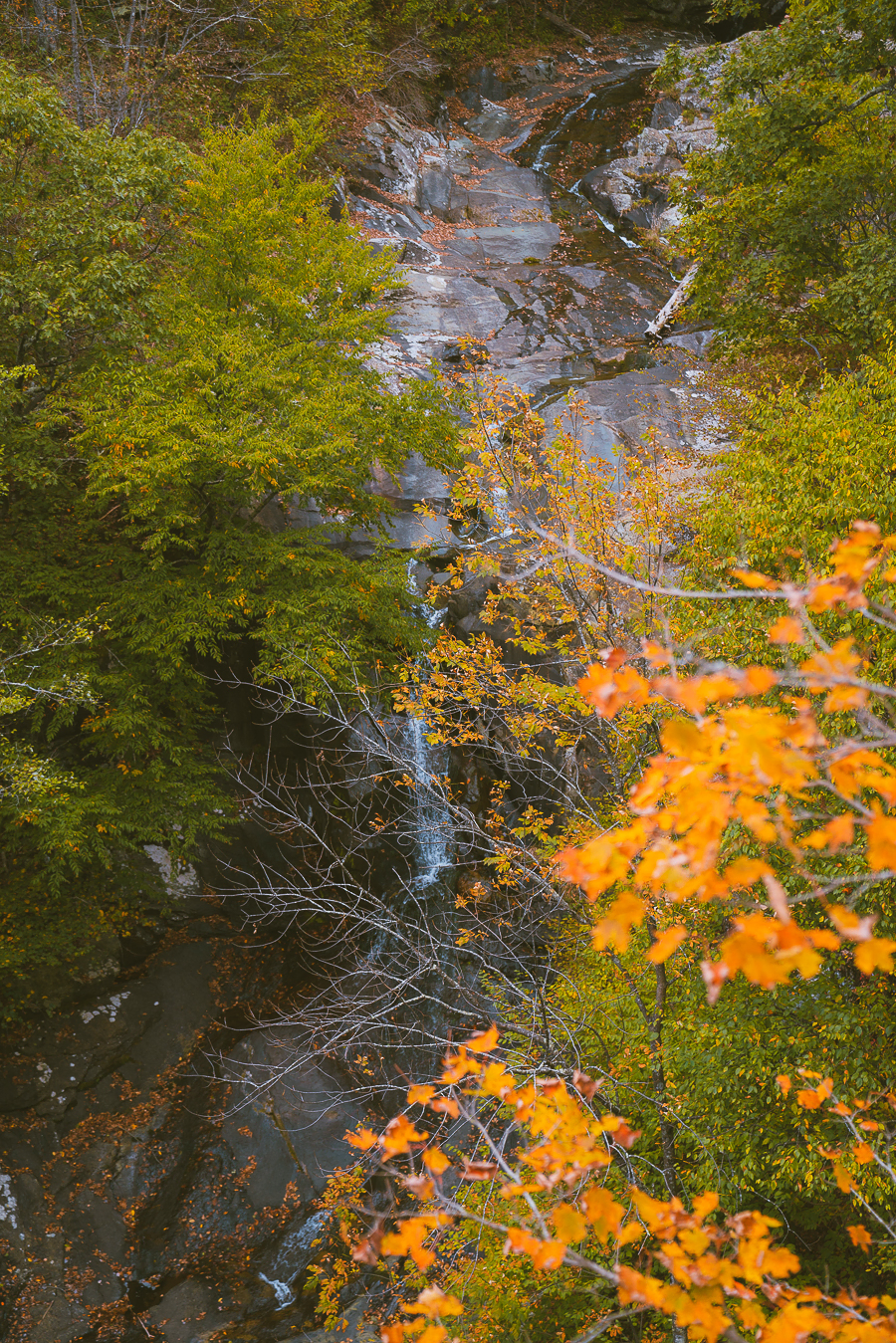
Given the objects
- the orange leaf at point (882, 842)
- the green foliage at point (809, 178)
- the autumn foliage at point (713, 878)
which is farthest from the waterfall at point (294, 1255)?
the green foliage at point (809, 178)

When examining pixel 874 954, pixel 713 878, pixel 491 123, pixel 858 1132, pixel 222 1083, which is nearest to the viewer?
pixel 874 954

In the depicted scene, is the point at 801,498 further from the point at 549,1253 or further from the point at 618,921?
the point at 549,1253

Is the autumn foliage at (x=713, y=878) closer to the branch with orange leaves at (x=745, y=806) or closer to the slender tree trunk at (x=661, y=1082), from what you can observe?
the branch with orange leaves at (x=745, y=806)

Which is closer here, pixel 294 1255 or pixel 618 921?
pixel 618 921

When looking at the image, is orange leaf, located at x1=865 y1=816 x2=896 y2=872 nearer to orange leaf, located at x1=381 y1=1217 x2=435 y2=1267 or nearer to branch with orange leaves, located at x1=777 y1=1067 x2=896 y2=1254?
orange leaf, located at x1=381 y1=1217 x2=435 y2=1267

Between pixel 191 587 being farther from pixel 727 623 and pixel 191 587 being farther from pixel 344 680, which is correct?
pixel 727 623

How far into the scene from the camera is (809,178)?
10414 millimetres

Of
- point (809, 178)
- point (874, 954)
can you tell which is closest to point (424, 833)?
point (874, 954)

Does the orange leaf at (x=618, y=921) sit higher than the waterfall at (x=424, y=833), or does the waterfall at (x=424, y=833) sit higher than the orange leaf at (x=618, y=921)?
the orange leaf at (x=618, y=921)

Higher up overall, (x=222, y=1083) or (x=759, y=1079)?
(x=759, y=1079)

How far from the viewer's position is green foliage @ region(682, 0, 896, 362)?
9.51 meters

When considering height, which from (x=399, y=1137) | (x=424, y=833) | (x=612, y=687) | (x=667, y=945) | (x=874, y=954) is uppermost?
(x=612, y=687)

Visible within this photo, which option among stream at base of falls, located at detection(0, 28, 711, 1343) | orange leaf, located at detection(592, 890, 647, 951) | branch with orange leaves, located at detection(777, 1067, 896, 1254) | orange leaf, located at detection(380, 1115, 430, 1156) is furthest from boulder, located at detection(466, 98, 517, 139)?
orange leaf, located at detection(380, 1115, 430, 1156)

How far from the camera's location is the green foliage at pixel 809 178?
374 inches
